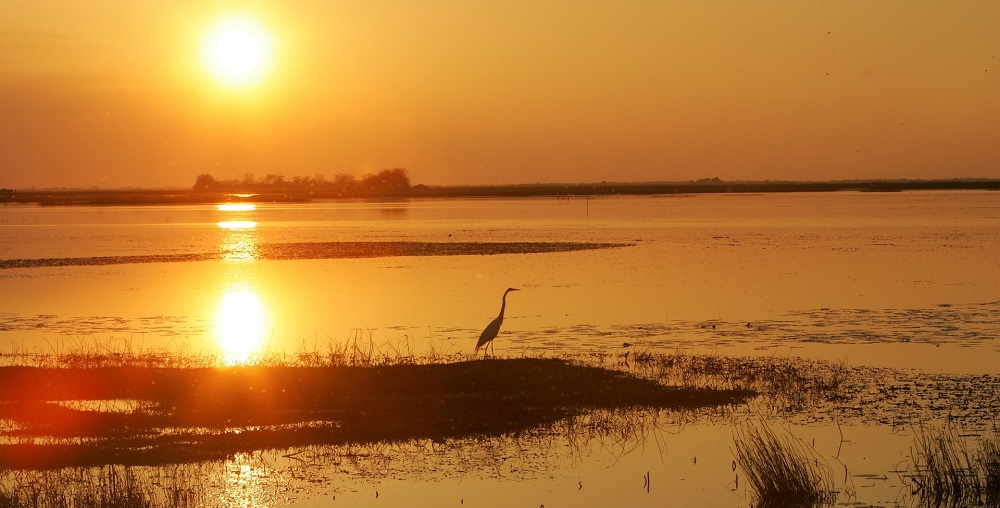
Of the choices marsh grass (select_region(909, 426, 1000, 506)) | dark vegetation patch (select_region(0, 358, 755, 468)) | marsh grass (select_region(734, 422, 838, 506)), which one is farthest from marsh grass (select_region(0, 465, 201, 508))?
marsh grass (select_region(909, 426, 1000, 506))

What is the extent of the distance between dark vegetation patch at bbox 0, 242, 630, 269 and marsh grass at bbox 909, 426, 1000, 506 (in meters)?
37.3

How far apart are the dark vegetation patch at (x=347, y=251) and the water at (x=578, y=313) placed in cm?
62

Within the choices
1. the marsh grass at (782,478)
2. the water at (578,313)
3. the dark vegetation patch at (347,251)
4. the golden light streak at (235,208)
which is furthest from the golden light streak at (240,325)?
the golden light streak at (235,208)

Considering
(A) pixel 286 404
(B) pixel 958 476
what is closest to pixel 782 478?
(B) pixel 958 476

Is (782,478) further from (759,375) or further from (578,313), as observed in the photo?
(578,313)

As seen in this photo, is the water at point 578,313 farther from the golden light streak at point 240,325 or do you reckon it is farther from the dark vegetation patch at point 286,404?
the dark vegetation patch at point 286,404

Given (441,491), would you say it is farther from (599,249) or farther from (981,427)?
(599,249)

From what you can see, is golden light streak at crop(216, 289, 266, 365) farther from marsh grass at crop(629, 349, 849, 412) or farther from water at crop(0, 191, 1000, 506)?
marsh grass at crop(629, 349, 849, 412)

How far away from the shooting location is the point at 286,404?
1652cm

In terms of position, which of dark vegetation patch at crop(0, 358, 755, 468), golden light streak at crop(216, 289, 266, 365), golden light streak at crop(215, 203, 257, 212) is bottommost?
golden light streak at crop(215, 203, 257, 212)

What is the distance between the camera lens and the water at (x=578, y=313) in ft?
43.9

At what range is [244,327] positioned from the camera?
26.3m

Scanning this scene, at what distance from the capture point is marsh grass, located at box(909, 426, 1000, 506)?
11812 millimetres

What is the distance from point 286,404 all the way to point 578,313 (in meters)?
12.7
